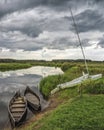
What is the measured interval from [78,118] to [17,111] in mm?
9441

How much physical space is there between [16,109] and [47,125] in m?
9.48

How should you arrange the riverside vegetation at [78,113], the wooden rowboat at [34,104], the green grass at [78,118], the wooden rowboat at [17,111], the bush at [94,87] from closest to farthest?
the green grass at [78,118] → the riverside vegetation at [78,113] → the wooden rowboat at [17,111] → the wooden rowboat at [34,104] → the bush at [94,87]

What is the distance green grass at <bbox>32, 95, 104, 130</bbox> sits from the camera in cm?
2128

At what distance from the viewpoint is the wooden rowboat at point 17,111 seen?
26.7 meters

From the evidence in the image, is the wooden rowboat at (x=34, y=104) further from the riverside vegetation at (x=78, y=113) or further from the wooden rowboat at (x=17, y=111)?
the riverside vegetation at (x=78, y=113)

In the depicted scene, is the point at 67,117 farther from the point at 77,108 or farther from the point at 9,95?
the point at 9,95

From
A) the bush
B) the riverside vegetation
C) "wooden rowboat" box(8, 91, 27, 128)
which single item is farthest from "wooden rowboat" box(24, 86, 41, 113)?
the bush

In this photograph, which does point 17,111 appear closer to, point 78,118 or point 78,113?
point 78,113

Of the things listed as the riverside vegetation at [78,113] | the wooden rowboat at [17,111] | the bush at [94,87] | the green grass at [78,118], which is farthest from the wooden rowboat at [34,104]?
the green grass at [78,118]

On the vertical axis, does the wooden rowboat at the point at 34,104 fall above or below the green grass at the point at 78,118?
above

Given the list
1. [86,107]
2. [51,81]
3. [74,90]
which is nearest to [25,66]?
[51,81]

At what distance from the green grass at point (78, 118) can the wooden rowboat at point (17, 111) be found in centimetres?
315

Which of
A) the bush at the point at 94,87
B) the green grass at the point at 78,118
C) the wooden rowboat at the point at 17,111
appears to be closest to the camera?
the green grass at the point at 78,118

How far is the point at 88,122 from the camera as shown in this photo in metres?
21.9
